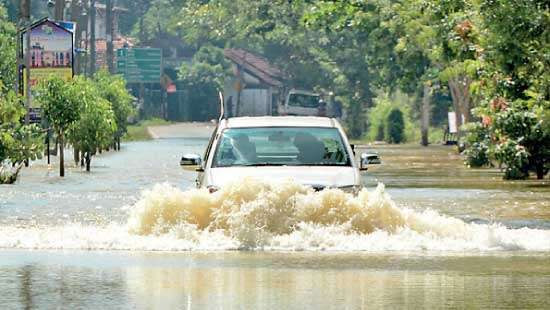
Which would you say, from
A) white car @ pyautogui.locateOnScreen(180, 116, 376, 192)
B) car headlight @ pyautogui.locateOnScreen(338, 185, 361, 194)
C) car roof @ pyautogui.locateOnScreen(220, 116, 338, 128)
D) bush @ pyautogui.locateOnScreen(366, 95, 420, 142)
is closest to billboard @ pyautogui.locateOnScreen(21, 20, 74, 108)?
bush @ pyautogui.locateOnScreen(366, 95, 420, 142)

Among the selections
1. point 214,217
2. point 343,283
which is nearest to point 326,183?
point 214,217

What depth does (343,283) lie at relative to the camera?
1518cm

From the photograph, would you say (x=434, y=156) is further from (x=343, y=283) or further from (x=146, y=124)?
(x=146, y=124)

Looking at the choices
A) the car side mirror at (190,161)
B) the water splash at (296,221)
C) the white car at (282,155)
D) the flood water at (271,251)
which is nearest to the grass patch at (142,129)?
the flood water at (271,251)

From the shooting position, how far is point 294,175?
20.0 metres

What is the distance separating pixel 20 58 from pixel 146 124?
199 feet

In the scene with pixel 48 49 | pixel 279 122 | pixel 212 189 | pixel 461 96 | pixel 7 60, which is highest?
pixel 48 49

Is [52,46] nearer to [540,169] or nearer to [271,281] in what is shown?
[540,169]

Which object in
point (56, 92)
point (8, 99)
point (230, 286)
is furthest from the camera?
point (56, 92)

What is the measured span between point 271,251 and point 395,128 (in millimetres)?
62164

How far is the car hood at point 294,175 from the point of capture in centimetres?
1989

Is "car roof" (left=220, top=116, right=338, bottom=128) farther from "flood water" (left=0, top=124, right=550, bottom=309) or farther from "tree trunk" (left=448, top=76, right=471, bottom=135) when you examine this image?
"tree trunk" (left=448, top=76, right=471, bottom=135)

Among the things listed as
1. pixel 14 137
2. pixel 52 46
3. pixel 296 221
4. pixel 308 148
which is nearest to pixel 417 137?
pixel 52 46

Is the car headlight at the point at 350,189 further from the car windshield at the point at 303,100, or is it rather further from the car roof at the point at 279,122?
the car windshield at the point at 303,100
